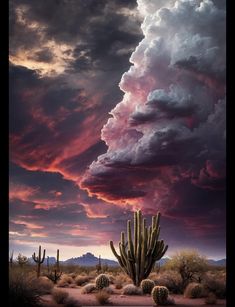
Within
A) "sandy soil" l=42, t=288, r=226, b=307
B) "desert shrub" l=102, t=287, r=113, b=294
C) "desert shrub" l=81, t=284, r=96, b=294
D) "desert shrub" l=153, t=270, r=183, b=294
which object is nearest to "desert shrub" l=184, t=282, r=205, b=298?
"sandy soil" l=42, t=288, r=226, b=307

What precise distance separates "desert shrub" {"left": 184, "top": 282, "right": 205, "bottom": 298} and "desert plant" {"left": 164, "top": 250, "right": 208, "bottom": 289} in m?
2.42

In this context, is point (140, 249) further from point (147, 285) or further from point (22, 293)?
point (22, 293)

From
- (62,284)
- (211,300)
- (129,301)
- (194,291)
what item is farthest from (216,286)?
(62,284)

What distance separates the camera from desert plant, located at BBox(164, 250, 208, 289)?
23.2m

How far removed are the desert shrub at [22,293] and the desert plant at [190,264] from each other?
7580 millimetres

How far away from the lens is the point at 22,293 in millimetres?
16766

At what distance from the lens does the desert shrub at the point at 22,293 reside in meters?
16.6

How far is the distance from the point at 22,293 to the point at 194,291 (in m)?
6.30

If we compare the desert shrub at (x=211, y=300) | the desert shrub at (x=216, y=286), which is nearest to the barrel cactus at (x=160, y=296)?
the desert shrub at (x=211, y=300)

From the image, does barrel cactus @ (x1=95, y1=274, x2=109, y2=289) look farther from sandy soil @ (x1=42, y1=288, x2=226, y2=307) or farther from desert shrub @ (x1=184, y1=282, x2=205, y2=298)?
desert shrub @ (x1=184, y1=282, x2=205, y2=298)

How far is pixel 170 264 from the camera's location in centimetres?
2414
